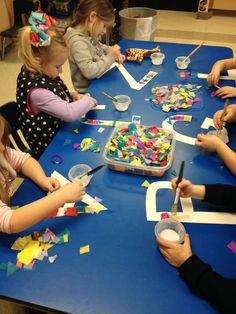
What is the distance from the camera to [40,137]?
1598 millimetres

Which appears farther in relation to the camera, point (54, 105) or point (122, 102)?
point (122, 102)

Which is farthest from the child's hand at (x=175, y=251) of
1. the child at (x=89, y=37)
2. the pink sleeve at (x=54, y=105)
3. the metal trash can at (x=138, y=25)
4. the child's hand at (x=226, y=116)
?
the metal trash can at (x=138, y=25)

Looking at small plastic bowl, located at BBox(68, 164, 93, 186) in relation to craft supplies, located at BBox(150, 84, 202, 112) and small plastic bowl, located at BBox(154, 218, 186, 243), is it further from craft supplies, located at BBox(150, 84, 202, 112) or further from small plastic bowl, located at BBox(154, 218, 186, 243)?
craft supplies, located at BBox(150, 84, 202, 112)

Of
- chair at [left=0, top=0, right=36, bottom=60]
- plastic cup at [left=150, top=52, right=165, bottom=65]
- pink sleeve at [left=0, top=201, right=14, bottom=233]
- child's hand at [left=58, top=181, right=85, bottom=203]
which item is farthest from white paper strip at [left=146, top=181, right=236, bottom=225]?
chair at [left=0, top=0, right=36, bottom=60]

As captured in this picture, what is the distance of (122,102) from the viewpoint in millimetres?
1611

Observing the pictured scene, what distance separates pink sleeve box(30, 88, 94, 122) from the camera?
1457 mm

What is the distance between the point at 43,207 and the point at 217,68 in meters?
1.37

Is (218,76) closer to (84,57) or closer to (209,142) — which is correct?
(209,142)

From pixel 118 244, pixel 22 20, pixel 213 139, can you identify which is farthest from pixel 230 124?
pixel 22 20

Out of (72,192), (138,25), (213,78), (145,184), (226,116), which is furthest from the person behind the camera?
(138,25)

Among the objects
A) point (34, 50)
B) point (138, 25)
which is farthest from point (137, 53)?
point (138, 25)

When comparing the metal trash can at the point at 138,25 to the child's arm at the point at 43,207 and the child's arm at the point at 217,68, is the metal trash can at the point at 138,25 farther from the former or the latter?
the child's arm at the point at 43,207

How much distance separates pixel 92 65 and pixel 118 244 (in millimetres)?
1268

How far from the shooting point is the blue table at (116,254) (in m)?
0.84
